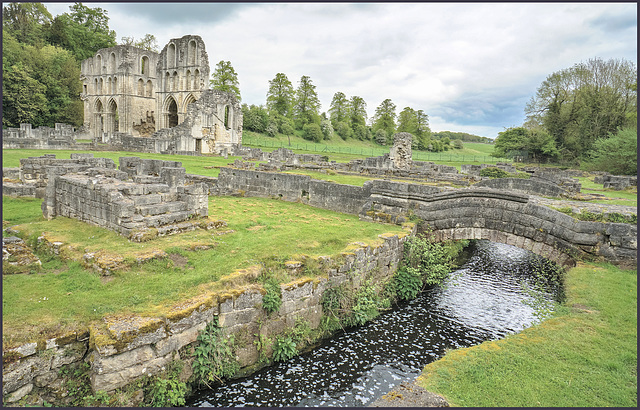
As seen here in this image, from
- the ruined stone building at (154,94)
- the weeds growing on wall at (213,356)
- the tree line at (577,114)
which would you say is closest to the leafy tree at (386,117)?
the tree line at (577,114)

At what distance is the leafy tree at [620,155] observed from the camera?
32.1 metres

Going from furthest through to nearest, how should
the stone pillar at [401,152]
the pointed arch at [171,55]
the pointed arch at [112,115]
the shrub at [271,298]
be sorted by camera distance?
the pointed arch at [112,115] → the pointed arch at [171,55] → the stone pillar at [401,152] → the shrub at [271,298]

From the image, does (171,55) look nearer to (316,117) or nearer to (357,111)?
(316,117)

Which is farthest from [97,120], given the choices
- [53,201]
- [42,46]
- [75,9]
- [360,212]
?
[360,212]

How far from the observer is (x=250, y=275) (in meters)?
7.52

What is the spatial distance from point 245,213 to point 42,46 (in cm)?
6142

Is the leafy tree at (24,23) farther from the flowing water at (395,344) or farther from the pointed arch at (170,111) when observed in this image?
the flowing water at (395,344)

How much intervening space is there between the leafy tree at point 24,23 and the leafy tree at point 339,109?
49591 millimetres

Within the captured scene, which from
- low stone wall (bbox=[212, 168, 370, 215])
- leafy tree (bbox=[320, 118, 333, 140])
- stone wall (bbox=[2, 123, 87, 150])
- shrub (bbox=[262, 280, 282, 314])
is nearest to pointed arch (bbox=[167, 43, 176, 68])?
stone wall (bbox=[2, 123, 87, 150])

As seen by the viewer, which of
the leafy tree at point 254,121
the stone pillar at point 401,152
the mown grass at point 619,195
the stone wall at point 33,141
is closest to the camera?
the mown grass at point 619,195

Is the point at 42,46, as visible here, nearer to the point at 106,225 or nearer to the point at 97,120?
the point at 97,120

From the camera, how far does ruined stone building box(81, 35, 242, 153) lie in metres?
41.5

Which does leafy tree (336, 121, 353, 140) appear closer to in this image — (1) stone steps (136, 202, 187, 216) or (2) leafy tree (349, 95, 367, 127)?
(2) leafy tree (349, 95, 367, 127)

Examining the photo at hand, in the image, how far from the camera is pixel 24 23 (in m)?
58.2
